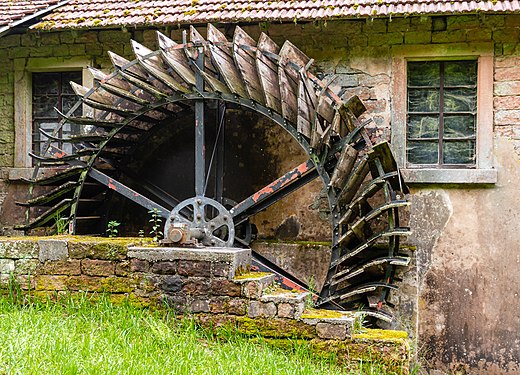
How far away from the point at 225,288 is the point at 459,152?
3177 millimetres

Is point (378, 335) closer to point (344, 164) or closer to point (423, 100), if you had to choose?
point (344, 164)

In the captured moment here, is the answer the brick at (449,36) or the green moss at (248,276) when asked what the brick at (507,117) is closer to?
the brick at (449,36)

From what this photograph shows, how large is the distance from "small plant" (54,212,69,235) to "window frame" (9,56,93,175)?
1.13 meters

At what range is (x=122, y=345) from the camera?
4.50m

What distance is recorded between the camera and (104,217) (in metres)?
7.50

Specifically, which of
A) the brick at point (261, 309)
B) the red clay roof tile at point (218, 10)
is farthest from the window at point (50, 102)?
the brick at point (261, 309)

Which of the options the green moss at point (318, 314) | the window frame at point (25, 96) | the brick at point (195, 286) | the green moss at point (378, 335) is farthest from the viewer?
the window frame at point (25, 96)

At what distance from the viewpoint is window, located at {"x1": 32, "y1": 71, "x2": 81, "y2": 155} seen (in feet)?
26.2

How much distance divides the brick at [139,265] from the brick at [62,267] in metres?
0.51

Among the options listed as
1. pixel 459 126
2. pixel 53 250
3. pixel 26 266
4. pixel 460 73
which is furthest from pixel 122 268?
pixel 460 73

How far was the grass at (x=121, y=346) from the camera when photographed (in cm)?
397

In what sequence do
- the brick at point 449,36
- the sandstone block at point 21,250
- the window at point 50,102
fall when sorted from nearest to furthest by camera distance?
the sandstone block at point 21,250 < the brick at point 449,36 < the window at point 50,102

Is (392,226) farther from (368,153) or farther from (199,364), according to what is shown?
(199,364)

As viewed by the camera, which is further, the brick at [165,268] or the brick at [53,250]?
the brick at [53,250]
